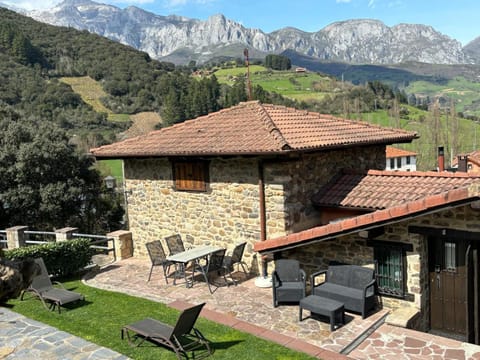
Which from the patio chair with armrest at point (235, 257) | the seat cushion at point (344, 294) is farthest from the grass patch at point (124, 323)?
the patio chair with armrest at point (235, 257)

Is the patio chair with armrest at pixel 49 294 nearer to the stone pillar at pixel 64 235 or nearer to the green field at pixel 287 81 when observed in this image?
the stone pillar at pixel 64 235

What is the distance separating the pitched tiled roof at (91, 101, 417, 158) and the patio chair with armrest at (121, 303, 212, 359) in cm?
443

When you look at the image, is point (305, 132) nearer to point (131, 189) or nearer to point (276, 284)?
point (276, 284)

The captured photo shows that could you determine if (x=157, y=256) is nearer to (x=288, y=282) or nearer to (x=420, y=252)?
(x=288, y=282)

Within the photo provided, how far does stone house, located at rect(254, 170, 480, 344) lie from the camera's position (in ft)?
25.8

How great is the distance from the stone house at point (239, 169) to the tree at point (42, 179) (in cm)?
775

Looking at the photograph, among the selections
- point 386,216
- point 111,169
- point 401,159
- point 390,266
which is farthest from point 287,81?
point 386,216

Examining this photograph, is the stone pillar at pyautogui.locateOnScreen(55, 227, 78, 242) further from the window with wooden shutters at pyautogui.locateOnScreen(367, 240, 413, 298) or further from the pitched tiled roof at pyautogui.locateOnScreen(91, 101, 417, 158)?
the window with wooden shutters at pyautogui.locateOnScreen(367, 240, 413, 298)

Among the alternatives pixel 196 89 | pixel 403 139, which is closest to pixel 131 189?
pixel 403 139

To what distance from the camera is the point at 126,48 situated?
83.1m

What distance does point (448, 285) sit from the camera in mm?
8406

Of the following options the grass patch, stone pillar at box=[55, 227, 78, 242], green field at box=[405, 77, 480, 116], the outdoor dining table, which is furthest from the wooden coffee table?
green field at box=[405, 77, 480, 116]

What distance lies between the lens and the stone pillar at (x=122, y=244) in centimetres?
1405

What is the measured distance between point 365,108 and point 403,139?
58.0 meters
